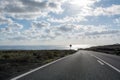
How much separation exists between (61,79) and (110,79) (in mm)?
2098

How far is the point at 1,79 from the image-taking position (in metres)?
9.41

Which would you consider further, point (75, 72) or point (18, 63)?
point (18, 63)

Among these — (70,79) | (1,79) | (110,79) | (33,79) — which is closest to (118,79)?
(110,79)

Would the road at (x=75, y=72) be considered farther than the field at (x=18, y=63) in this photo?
No

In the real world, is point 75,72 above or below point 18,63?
below

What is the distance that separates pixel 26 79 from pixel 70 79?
6.17ft

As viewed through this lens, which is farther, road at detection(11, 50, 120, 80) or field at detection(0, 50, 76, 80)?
field at detection(0, 50, 76, 80)

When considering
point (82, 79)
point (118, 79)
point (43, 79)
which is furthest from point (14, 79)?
point (118, 79)

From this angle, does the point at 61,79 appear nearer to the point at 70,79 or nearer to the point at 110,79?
the point at 70,79

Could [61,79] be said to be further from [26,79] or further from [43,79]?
[26,79]

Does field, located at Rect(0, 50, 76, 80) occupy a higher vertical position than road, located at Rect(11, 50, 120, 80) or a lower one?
higher

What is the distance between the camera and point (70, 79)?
9.25 meters

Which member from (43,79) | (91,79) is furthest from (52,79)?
(91,79)

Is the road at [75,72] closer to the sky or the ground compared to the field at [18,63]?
closer to the ground
